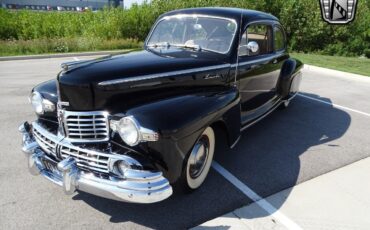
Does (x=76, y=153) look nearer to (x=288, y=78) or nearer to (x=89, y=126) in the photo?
(x=89, y=126)

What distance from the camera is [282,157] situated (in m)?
4.53

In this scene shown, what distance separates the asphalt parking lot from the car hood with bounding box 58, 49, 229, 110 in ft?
3.30

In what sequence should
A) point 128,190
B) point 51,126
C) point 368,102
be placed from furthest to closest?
Answer: point 368,102 < point 51,126 < point 128,190

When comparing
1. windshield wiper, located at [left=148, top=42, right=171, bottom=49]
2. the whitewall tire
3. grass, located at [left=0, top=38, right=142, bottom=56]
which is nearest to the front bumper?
the whitewall tire

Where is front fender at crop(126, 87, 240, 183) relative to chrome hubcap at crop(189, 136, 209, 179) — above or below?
above

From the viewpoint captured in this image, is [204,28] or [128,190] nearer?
[128,190]

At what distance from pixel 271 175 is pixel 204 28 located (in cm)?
200

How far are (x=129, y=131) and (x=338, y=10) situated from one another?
13858mm

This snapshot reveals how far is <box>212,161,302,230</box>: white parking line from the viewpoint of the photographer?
10.3 feet

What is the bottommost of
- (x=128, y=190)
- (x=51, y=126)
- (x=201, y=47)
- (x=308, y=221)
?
(x=308, y=221)

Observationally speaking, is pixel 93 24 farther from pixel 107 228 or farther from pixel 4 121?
pixel 107 228

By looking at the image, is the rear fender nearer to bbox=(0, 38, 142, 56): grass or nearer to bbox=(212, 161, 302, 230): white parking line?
bbox=(212, 161, 302, 230): white parking line

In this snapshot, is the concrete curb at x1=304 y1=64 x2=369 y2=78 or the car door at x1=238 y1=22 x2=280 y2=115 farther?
the concrete curb at x1=304 y1=64 x2=369 y2=78

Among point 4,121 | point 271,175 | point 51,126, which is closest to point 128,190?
point 51,126
